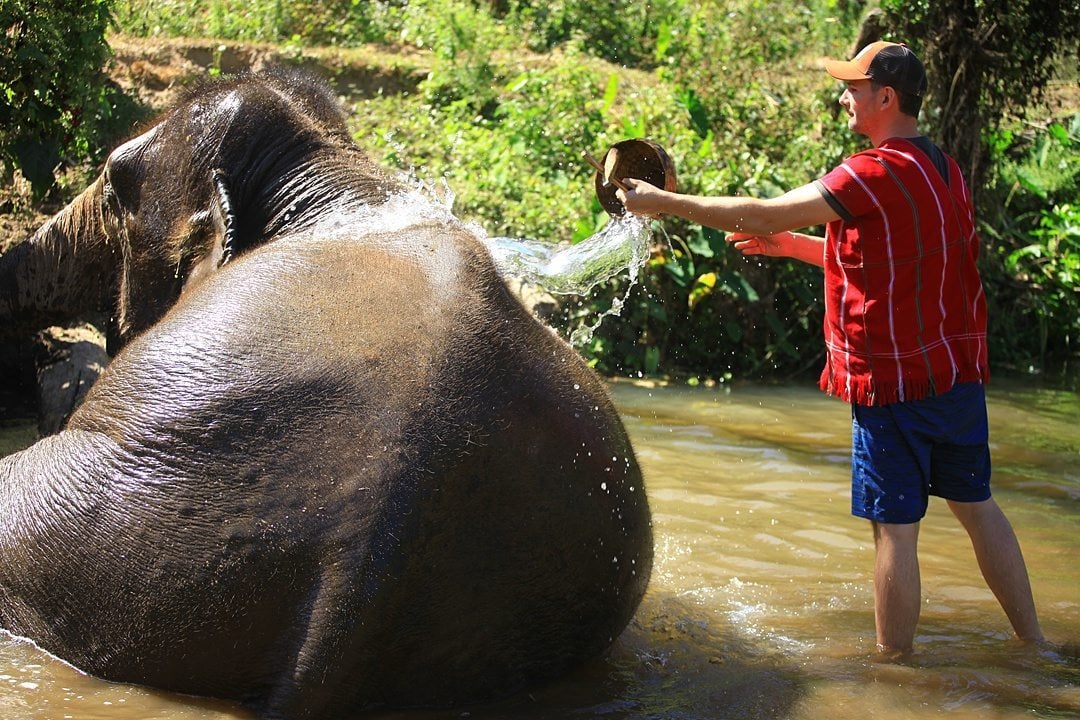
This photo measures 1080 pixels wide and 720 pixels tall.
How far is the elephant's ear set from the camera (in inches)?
148

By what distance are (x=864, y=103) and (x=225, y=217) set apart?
1857 mm

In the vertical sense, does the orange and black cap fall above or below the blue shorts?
above

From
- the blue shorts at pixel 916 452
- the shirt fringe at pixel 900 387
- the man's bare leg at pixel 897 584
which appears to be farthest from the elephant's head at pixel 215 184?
the man's bare leg at pixel 897 584

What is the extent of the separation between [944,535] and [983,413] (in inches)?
56.2

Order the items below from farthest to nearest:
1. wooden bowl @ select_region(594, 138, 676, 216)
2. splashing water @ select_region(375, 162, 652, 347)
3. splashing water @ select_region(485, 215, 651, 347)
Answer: splashing water @ select_region(485, 215, 651, 347), wooden bowl @ select_region(594, 138, 676, 216), splashing water @ select_region(375, 162, 652, 347)

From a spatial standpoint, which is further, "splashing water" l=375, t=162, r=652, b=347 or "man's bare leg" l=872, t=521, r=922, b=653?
"splashing water" l=375, t=162, r=652, b=347

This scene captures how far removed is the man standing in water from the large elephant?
67cm

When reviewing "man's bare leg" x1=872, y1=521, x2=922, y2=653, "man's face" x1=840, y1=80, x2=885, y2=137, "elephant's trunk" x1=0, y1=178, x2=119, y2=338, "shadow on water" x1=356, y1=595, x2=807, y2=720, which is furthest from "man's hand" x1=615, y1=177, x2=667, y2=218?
"elephant's trunk" x1=0, y1=178, x2=119, y2=338

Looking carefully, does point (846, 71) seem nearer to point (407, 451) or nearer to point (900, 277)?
point (900, 277)

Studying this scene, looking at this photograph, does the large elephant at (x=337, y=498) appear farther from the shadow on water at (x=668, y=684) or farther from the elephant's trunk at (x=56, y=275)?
the elephant's trunk at (x=56, y=275)

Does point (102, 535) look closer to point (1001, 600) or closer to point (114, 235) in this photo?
point (114, 235)

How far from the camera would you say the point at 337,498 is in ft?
9.19

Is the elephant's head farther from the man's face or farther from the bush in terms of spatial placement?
the man's face

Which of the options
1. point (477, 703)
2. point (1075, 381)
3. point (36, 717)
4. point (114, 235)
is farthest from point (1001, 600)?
point (1075, 381)
